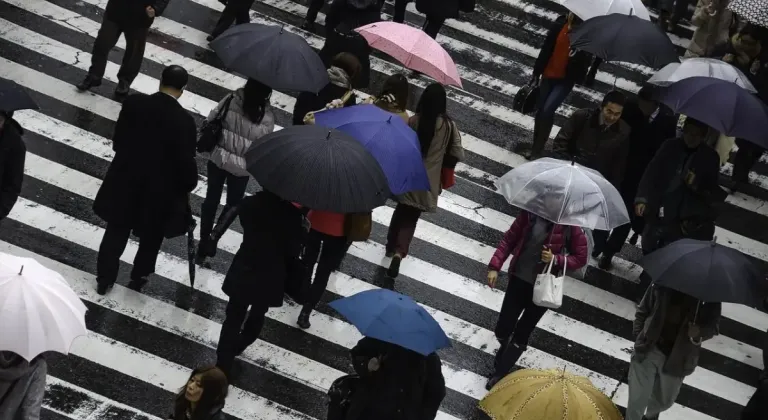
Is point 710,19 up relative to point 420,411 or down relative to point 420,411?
up

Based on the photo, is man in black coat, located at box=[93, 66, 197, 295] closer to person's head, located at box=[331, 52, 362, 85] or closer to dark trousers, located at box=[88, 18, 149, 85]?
person's head, located at box=[331, 52, 362, 85]

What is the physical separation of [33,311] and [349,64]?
4.77 metres

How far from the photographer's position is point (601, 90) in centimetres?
1661

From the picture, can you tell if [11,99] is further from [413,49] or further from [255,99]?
[413,49]

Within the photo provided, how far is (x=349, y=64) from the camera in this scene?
463 inches

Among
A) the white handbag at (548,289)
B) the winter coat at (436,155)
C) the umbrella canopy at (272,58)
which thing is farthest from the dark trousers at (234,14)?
the white handbag at (548,289)

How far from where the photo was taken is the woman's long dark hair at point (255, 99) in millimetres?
10773

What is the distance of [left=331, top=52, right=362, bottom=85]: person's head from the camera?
1174 cm

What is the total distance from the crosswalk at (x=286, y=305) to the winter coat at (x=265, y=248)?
3.19 ft

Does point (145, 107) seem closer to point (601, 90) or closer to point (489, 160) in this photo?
point (489, 160)

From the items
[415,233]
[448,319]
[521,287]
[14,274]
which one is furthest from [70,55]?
[14,274]

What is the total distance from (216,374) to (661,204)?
18.8 ft

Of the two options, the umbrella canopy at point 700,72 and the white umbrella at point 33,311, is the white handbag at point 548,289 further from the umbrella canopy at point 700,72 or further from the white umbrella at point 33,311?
the umbrella canopy at point 700,72

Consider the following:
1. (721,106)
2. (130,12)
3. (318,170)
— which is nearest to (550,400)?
(318,170)
